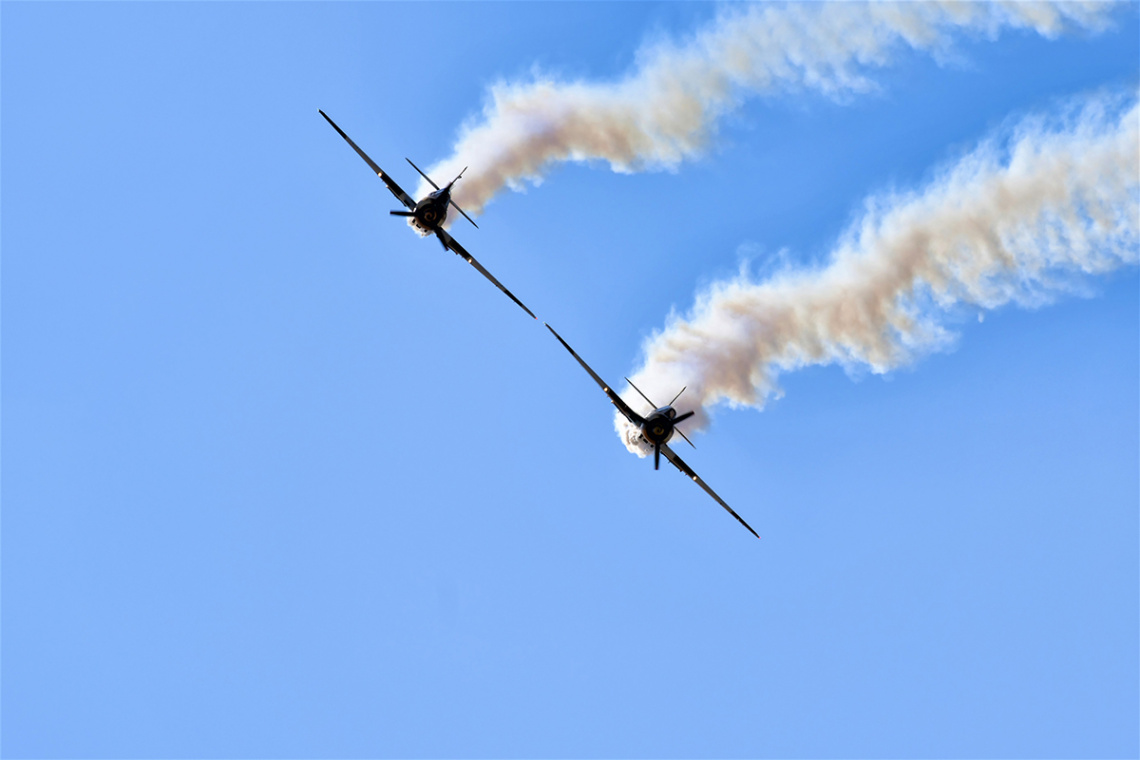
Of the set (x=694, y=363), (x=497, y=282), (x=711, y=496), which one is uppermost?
(x=497, y=282)

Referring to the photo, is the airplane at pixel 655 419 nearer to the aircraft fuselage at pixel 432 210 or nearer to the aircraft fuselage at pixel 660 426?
the aircraft fuselage at pixel 660 426

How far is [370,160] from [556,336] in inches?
566

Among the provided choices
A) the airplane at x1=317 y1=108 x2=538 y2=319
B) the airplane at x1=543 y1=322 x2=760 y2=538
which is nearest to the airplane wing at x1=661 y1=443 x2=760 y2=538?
the airplane at x1=543 y1=322 x2=760 y2=538

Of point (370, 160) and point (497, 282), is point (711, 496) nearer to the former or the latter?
point (497, 282)

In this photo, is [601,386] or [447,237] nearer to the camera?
[601,386]

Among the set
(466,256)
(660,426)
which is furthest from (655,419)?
(466,256)

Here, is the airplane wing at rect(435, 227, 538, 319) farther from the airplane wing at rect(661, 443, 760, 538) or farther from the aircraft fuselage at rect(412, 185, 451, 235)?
the airplane wing at rect(661, 443, 760, 538)

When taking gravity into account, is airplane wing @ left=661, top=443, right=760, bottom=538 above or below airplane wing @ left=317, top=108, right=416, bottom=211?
below

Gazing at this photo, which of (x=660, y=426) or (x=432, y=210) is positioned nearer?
(x=660, y=426)

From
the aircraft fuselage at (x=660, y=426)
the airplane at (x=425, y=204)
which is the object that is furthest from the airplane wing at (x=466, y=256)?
the aircraft fuselage at (x=660, y=426)

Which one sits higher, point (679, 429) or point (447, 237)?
point (447, 237)

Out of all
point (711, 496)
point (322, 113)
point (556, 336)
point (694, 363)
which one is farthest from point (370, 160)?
point (711, 496)

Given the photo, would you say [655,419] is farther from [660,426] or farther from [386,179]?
[386,179]

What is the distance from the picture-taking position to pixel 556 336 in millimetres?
55219
